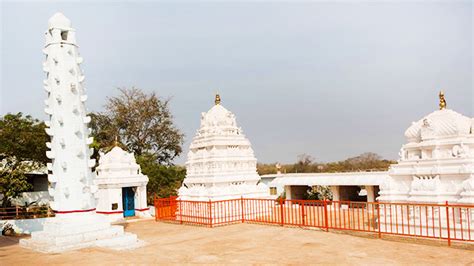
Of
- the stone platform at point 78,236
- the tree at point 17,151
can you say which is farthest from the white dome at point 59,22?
the tree at point 17,151

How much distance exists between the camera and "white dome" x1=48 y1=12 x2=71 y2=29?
12922 mm

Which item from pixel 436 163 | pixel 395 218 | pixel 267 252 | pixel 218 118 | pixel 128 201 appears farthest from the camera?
pixel 128 201

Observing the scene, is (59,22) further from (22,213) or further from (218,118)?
(22,213)

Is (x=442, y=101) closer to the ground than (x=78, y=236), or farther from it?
farther from it

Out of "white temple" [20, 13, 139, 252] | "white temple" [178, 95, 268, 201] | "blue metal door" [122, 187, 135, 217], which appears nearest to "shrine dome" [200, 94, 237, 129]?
"white temple" [178, 95, 268, 201]

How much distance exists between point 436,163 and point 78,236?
10664mm

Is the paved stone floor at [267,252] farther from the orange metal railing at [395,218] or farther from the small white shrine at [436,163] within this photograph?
the small white shrine at [436,163]

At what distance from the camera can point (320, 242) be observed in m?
11.7

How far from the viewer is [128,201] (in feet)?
73.0

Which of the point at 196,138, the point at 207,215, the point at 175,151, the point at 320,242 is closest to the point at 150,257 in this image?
the point at 320,242

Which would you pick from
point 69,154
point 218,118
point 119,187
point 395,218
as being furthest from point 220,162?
point 395,218

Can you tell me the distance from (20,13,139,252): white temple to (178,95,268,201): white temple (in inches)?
275

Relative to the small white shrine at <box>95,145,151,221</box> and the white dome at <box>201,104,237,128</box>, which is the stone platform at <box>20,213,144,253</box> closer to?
the small white shrine at <box>95,145,151,221</box>

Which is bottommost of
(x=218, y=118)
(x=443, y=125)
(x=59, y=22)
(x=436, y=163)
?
(x=436, y=163)
